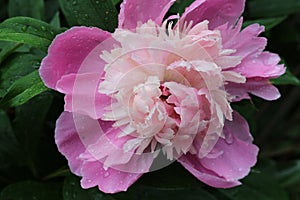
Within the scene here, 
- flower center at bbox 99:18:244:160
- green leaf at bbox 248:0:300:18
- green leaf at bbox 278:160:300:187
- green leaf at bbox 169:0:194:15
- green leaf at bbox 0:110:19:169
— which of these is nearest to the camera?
flower center at bbox 99:18:244:160

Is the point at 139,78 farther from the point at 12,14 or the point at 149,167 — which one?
the point at 12,14

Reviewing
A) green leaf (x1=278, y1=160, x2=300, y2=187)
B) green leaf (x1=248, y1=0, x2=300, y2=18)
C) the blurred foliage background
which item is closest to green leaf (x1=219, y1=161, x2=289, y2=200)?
the blurred foliage background

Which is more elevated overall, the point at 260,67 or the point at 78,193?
the point at 260,67

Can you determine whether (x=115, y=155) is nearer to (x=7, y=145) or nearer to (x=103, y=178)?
(x=103, y=178)

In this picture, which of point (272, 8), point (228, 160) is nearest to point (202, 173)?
point (228, 160)

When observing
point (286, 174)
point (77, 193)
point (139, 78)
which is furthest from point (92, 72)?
point (286, 174)

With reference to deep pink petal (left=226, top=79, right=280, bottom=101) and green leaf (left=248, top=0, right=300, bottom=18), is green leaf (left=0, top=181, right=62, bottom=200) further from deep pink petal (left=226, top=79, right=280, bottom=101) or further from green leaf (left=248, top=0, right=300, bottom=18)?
green leaf (left=248, top=0, right=300, bottom=18)
